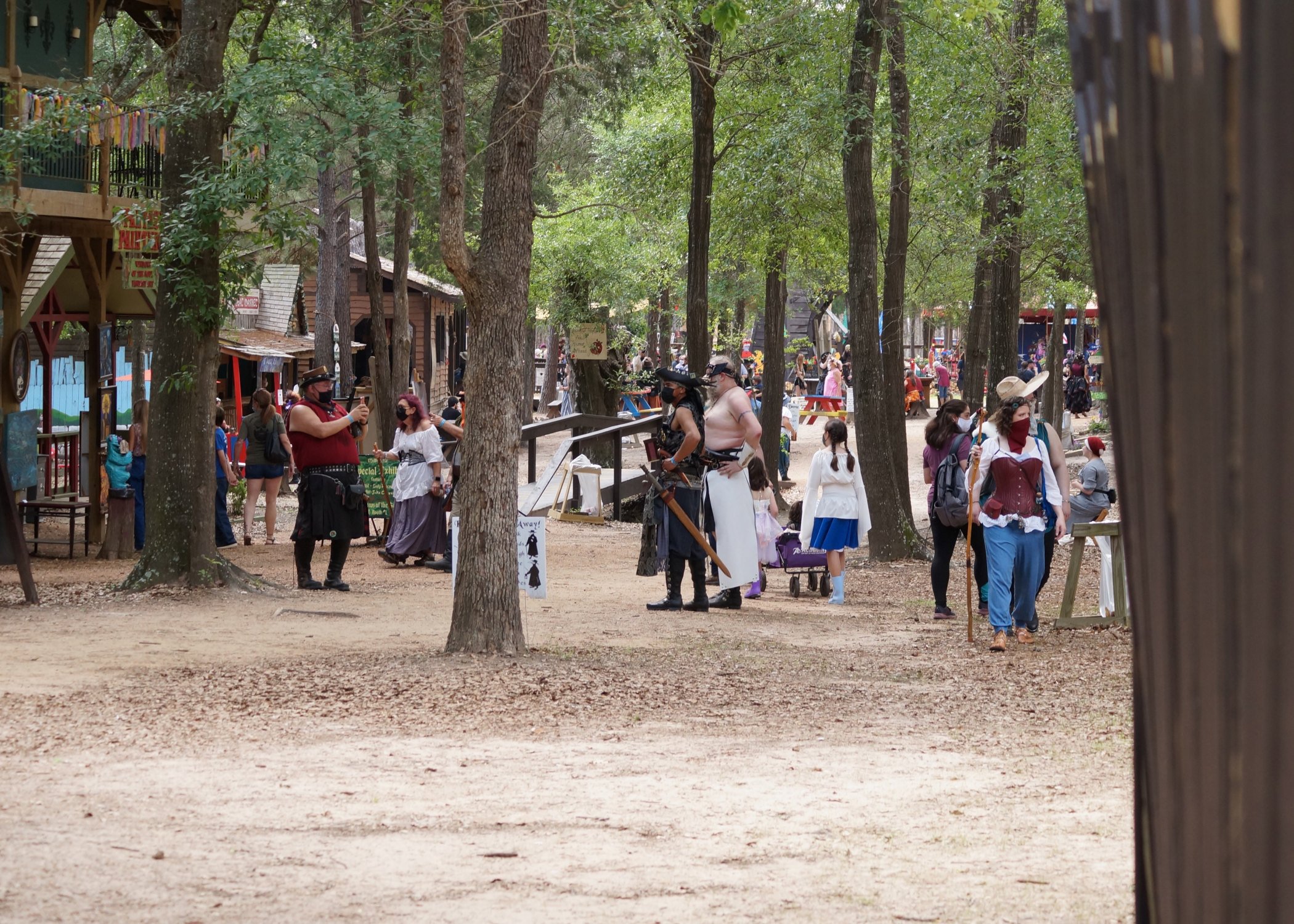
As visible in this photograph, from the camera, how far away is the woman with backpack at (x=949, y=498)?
11.1 m

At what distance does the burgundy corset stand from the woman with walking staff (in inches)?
258

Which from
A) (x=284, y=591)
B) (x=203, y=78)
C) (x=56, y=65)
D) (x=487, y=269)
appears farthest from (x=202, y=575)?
(x=56, y=65)

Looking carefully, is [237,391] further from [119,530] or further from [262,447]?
[119,530]

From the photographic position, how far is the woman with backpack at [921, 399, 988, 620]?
11055 millimetres

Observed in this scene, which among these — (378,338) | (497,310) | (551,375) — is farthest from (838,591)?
(551,375)

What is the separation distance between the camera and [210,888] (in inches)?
179

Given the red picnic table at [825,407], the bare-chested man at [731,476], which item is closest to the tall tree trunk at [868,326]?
the bare-chested man at [731,476]

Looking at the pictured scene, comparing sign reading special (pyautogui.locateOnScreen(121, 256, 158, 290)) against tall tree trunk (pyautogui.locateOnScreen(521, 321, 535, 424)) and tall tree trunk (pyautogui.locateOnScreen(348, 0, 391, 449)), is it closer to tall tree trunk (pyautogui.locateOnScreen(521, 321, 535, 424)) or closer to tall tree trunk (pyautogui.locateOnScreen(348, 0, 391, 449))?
tall tree trunk (pyautogui.locateOnScreen(348, 0, 391, 449))

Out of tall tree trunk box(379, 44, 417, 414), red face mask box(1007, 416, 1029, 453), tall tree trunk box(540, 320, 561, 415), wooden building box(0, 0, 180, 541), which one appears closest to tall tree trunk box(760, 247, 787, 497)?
tall tree trunk box(379, 44, 417, 414)

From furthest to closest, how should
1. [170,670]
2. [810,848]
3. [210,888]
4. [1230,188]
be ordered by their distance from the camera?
[170,670] < [810,848] < [210,888] < [1230,188]

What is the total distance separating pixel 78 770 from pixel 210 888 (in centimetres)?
196

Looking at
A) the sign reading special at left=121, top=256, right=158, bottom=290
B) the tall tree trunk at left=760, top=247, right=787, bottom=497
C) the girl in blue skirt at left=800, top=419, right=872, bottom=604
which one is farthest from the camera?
the tall tree trunk at left=760, top=247, right=787, bottom=497

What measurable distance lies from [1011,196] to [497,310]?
12485 mm

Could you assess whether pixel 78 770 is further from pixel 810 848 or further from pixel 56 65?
pixel 56 65
